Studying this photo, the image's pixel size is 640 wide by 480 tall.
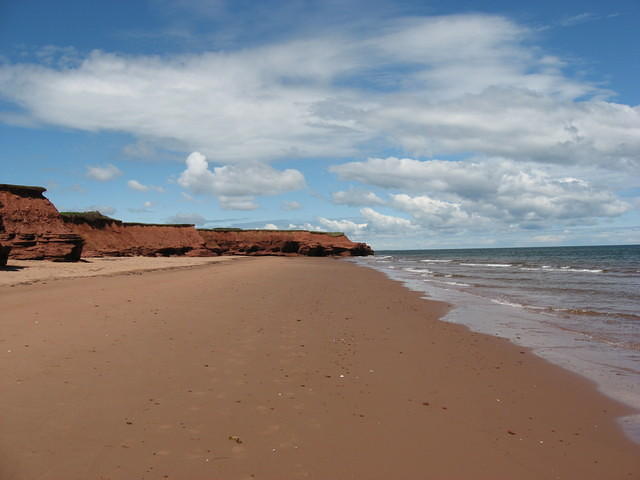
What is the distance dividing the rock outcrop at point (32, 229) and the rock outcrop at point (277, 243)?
172 ft

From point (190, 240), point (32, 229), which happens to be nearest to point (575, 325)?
point (32, 229)

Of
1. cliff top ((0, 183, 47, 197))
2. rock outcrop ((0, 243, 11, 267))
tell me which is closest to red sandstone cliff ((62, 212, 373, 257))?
cliff top ((0, 183, 47, 197))

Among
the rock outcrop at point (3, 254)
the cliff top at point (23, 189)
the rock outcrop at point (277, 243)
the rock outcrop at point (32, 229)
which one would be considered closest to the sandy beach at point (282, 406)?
the rock outcrop at point (3, 254)

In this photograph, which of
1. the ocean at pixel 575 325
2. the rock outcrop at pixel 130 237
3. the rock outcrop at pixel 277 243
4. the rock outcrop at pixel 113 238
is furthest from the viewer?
the rock outcrop at pixel 277 243

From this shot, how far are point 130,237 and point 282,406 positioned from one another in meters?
61.1

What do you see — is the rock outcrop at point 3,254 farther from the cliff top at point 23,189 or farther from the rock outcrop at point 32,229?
the cliff top at point 23,189

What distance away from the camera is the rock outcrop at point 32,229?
96.6 ft

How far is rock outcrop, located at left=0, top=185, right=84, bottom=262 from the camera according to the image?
96.6 ft

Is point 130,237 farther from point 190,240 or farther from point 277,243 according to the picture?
point 277,243

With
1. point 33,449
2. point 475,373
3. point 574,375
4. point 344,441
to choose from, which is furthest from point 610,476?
point 33,449

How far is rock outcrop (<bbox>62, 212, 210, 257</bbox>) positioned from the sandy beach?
46390 mm

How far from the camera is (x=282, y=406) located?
5.34 metres

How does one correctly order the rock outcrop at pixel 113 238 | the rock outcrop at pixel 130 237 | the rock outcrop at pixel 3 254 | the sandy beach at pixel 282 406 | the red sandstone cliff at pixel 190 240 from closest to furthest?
the sandy beach at pixel 282 406 < the rock outcrop at pixel 3 254 < the rock outcrop at pixel 113 238 < the rock outcrop at pixel 130 237 < the red sandstone cliff at pixel 190 240

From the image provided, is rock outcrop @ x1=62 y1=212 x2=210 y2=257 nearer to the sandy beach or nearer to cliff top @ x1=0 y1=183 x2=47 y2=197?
cliff top @ x1=0 y1=183 x2=47 y2=197
